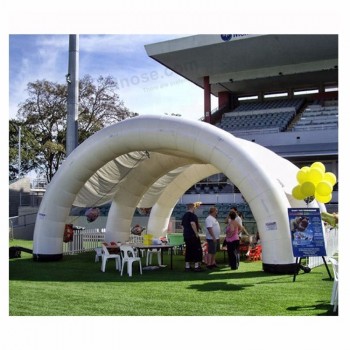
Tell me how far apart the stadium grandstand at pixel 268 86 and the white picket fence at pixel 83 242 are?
999cm

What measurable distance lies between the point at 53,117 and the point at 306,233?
27246mm

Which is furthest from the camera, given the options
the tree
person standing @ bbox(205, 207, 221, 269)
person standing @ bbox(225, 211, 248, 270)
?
the tree

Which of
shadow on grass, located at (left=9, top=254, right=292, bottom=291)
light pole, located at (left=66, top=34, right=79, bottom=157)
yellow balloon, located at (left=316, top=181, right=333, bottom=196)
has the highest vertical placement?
light pole, located at (left=66, top=34, right=79, bottom=157)

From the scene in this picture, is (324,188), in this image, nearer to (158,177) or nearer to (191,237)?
(191,237)

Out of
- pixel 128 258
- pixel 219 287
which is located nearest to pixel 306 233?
pixel 219 287

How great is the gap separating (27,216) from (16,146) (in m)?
8.28

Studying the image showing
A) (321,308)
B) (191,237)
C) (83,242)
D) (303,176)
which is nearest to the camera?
(321,308)

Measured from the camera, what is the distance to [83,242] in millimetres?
16281

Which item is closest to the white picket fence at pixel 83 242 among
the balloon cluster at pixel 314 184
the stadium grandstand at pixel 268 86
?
the balloon cluster at pixel 314 184

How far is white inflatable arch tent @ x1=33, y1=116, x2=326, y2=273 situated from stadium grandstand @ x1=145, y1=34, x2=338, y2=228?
10109 mm

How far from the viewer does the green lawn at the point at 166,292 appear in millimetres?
6863

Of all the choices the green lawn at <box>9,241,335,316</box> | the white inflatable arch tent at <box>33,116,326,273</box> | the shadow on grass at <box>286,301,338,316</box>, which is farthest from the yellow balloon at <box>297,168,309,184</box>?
the shadow on grass at <box>286,301,338,316</box>

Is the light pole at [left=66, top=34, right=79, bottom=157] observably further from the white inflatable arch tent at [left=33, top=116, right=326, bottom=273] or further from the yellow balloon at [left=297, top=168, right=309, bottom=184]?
the yellow balloon at [left=297, top=168, right=309, bottom=184]

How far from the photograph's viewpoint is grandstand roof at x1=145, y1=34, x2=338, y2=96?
92.0 ft
